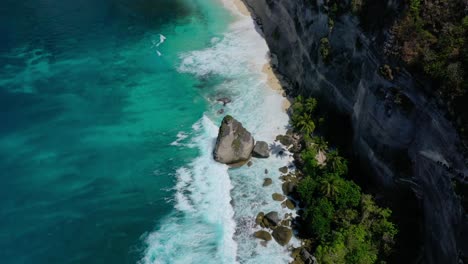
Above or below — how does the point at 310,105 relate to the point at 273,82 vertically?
above

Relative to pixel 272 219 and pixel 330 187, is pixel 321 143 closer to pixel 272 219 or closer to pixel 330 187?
pixel 330 187

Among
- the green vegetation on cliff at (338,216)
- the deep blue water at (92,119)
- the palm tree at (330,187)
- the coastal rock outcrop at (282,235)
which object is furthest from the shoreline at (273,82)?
the coastal rock outcrop at (282,235)

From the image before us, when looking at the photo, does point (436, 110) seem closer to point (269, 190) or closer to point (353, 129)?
point (353, 129)

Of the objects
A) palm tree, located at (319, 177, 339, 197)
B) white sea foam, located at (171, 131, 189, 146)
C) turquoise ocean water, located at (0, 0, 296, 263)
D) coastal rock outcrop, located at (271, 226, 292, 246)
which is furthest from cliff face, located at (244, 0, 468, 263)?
white sea foam, located at (171, 131, 189, 146)

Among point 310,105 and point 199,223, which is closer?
point 199,223

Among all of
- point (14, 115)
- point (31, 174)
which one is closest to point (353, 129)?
point (31, 174)

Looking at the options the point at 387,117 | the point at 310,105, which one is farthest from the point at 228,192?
the point at 387,117

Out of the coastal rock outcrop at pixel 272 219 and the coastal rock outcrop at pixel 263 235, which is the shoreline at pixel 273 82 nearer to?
the coastal rock outcrop at pixel 272 219
